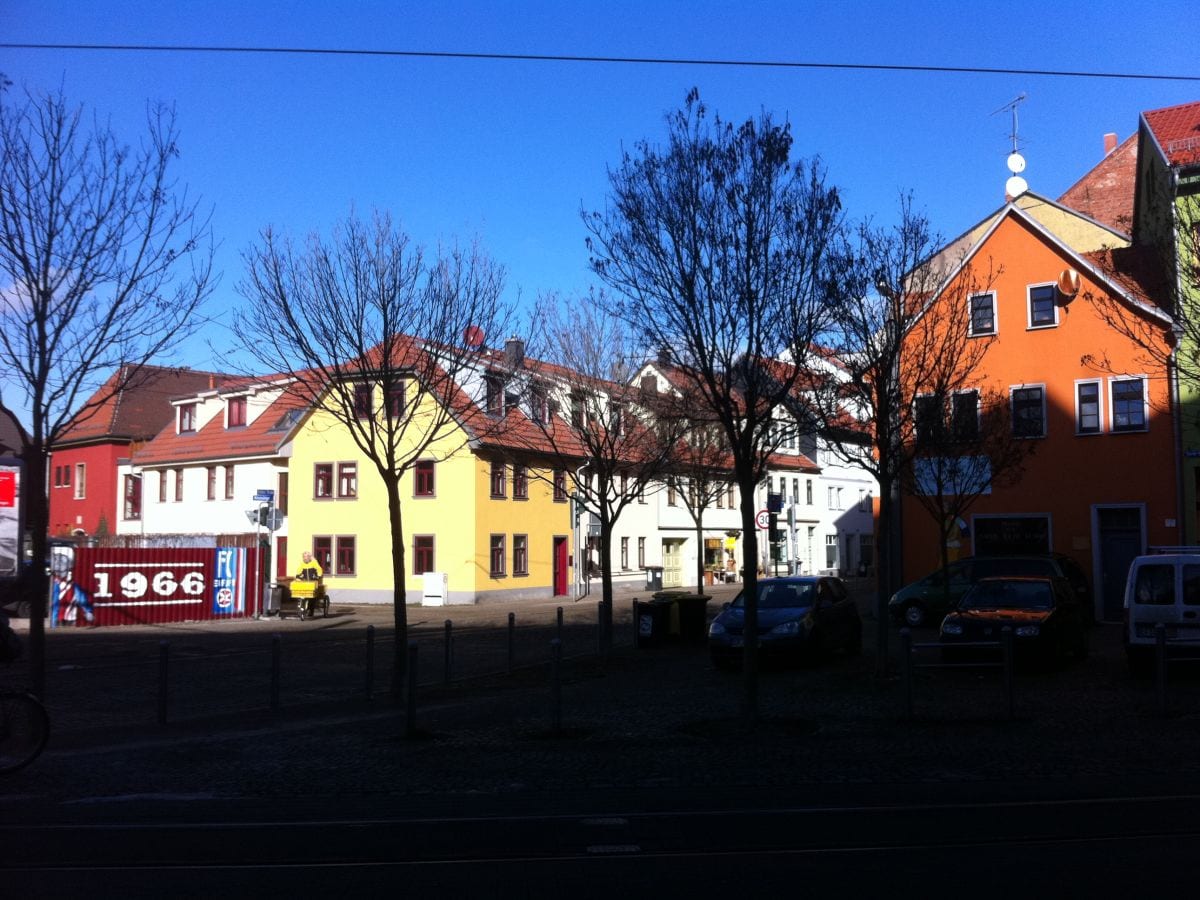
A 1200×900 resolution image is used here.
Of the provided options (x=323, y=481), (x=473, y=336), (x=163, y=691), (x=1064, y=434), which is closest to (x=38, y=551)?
(x=163, y=691)

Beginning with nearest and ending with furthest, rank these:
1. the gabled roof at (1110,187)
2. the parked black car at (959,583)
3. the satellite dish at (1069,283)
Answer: the parked black car at (959,583) < the satellite dish at (1069,283) < the gabled roof at (1110,187)

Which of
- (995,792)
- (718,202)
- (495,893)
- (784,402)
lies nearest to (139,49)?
(718,202)

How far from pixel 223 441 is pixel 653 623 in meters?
33.4

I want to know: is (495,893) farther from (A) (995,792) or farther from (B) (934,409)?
(B) (934,409)

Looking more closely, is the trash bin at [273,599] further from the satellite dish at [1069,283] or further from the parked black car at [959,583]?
the satellite dish at [1069,283]

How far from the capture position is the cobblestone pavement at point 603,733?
10.4 metres

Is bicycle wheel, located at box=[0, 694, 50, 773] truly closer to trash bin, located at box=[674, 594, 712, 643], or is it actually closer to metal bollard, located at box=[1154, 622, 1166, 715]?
metal bollard, located at box=[1154, 622, 1166, 715]

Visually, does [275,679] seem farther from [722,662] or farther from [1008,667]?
[1008,667]

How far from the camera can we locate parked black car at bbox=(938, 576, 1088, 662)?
17875 mm

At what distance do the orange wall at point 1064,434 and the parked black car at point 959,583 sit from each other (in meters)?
1.92

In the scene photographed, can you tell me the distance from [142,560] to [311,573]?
590cm

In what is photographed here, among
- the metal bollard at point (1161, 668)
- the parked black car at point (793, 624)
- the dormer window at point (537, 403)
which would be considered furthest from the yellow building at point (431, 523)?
the metal bollard at point (1161, 668)

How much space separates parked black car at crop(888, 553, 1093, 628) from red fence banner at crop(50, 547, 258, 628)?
65.3 ft

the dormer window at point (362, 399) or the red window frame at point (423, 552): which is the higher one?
the dormer window at point (362, 399)
